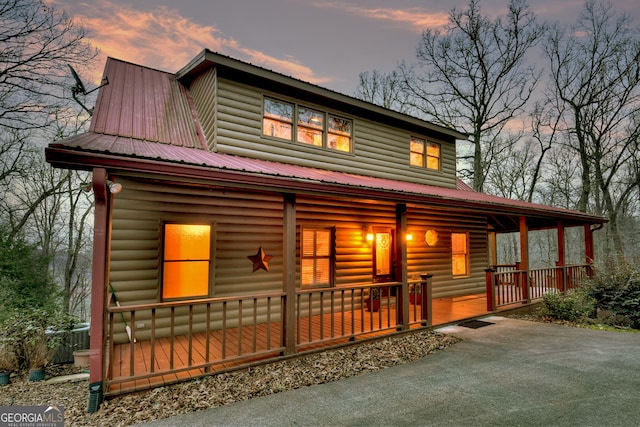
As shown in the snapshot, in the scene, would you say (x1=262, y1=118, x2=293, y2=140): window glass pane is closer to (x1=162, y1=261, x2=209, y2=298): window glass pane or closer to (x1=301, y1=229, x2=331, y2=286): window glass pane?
(x1=301, y1=229, x2=331, y2=286): window glass pane

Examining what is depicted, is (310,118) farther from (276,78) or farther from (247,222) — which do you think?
(247,222)

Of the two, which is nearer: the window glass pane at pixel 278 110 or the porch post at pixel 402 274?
the porch post at pixel 402 274

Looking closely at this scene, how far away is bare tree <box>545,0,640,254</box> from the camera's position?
17.3 meters

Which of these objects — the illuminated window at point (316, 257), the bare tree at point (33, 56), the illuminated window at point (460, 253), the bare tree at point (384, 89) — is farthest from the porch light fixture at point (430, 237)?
the bare tree at point (33, 56)

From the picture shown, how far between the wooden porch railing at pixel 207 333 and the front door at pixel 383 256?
1199 mm

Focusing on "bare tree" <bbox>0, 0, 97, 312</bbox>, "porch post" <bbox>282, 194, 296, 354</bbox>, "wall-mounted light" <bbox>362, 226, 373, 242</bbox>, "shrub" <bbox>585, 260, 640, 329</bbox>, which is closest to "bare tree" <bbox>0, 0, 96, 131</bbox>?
"bare tree" <bbox>0, 0, 97, 312</bbox>

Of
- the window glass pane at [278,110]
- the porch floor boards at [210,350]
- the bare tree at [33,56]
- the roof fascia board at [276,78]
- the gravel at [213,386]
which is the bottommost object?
the gravel at [213,386]

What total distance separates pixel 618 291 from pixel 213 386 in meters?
10.0

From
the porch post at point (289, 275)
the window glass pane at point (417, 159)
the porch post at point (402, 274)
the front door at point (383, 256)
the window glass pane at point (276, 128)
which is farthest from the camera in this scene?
the window glass pane at point (417, 159)

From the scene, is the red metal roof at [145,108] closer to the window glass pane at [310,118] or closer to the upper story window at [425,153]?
the window glass pane at [310,118]

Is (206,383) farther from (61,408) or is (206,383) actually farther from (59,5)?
(59,5)

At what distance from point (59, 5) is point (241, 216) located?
10.2 meters

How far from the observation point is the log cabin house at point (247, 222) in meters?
4.38

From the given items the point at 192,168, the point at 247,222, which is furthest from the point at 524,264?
the point at 192,168
